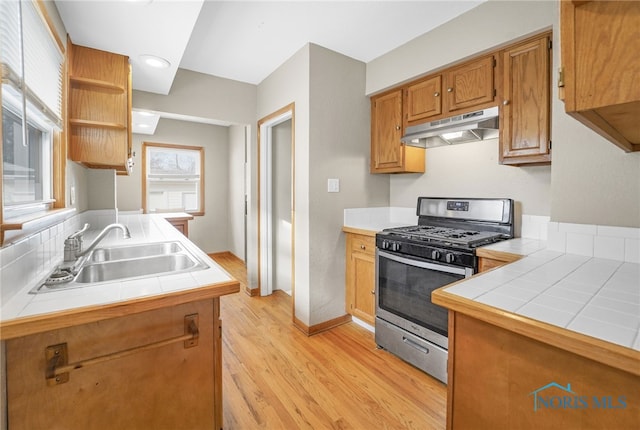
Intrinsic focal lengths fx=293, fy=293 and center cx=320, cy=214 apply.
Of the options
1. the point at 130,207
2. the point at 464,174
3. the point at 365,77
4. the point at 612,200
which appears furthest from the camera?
the point at 130,207

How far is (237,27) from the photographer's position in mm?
2264

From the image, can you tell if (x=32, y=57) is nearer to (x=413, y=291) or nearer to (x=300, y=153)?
(x=300, y=153)

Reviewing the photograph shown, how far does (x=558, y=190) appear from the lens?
1607mm

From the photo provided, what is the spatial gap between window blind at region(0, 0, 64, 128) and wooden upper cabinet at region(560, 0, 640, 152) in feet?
5.10

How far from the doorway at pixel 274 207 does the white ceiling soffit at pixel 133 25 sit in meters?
1.31

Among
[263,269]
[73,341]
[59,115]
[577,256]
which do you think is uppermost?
[59,115]

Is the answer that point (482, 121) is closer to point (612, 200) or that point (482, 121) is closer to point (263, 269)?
point (612, 200)

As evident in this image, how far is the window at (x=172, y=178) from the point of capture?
507cm

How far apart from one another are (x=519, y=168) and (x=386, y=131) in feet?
3.68

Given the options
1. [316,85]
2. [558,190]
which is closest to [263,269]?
[316,85]

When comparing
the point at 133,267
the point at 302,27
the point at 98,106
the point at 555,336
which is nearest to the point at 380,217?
the point at 302,27

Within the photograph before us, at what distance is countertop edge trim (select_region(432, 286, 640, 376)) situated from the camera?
63cm

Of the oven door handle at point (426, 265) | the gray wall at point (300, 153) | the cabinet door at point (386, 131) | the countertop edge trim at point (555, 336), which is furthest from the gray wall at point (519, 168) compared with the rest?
the countertop edge trim at point (555, 336)

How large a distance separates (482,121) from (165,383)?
2297 millimetres
